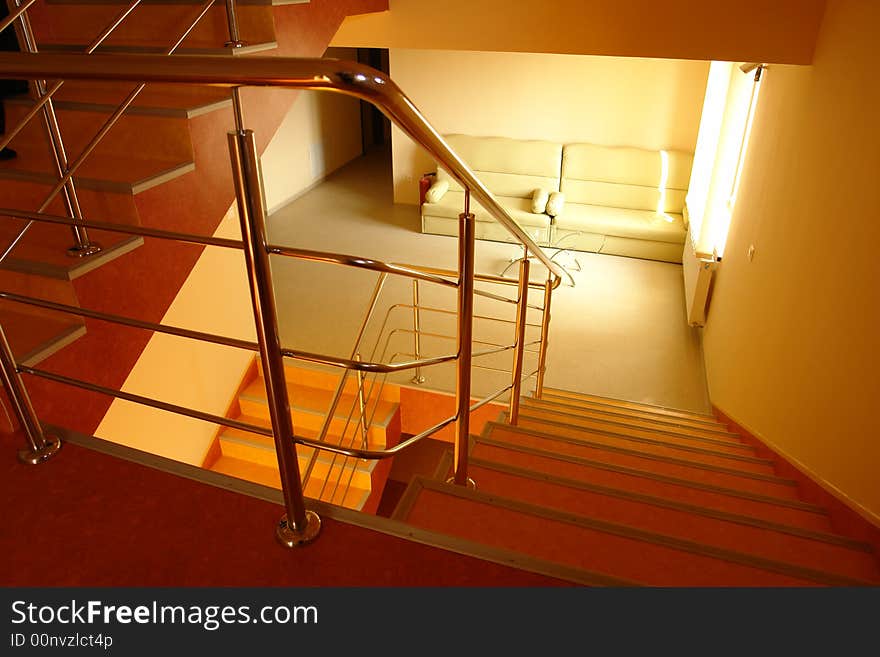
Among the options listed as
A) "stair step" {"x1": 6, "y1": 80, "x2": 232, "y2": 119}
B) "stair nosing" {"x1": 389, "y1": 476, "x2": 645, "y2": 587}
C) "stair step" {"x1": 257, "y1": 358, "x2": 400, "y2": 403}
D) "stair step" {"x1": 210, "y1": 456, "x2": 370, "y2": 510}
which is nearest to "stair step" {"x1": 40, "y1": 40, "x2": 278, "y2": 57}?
"stair step" {"x1": 6, "y1": 80, "x2": 232, "y2": 119}

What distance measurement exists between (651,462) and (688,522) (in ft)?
1.96

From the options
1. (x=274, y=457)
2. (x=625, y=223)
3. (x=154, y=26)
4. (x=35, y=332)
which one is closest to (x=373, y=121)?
(x=625, y=223)

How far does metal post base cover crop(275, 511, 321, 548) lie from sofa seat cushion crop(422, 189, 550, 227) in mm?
5051

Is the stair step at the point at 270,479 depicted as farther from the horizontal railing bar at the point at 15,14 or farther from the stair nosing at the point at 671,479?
the horizontal railing bar at the point at 15,14

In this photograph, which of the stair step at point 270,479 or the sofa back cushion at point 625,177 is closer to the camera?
the stair step at point 270,479

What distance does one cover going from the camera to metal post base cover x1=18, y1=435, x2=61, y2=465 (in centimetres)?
135

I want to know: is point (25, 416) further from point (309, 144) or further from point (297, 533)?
point (309, 144)

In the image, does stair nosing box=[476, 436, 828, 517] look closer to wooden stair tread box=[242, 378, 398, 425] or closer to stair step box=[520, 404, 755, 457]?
stair step box=[520, 404, 755, 457]

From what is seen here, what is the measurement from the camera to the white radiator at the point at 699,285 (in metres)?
4.47

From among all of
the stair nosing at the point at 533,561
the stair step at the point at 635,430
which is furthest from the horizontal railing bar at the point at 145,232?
the stair step at the point at 635,430

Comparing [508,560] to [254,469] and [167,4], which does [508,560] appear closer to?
[167,4]

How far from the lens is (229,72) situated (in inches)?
31.0

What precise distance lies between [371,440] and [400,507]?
107 inches

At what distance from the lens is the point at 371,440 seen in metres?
4.14
